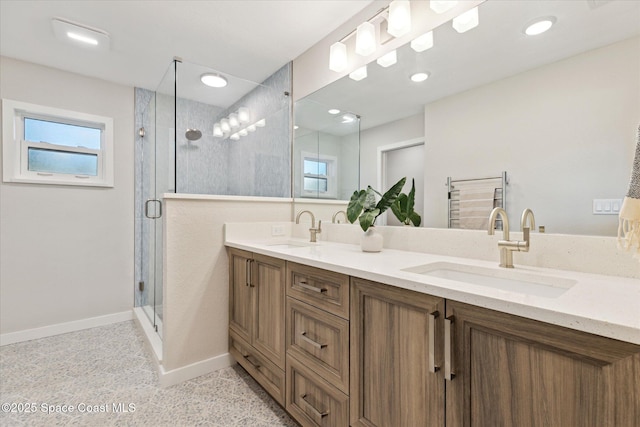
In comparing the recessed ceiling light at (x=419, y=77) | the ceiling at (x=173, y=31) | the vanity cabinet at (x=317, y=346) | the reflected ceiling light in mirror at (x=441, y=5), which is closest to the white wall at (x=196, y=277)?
the vanity cabinet at (x=317, y=346)

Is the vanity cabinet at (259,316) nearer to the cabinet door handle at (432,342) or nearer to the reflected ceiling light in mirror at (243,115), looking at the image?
the cabinet door handle at (432,342)

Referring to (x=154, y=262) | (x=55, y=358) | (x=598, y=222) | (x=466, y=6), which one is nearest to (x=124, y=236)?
(x=154, y=262)

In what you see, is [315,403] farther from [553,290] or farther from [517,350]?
[553,290]

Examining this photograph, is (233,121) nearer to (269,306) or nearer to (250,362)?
(269,306)

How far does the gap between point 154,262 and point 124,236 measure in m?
0.86

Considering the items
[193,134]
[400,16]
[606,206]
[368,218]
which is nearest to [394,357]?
[368,218]

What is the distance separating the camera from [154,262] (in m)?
2.43

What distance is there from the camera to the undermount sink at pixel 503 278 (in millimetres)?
964

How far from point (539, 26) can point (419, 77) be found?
1.78 feet

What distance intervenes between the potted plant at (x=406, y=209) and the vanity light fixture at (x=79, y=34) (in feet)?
7.88

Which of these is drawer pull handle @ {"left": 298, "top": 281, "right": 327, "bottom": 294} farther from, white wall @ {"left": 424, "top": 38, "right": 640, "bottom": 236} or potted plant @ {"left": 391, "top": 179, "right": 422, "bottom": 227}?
white wall @ {"left": 424, "top": 38, "right": 640, "bottom": 236}

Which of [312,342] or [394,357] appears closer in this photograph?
[394,357]

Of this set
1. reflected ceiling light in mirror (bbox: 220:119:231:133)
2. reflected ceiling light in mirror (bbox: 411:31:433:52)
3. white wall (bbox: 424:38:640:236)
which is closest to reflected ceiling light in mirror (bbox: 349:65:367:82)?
reflected ceiling light in mirror (bbox: 411:31:433:52)

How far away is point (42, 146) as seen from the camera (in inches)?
104
